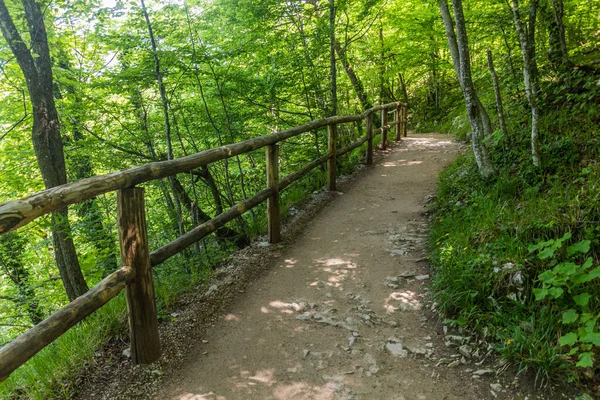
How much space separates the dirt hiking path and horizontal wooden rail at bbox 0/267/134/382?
85cm

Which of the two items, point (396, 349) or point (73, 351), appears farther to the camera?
point (396, 349)

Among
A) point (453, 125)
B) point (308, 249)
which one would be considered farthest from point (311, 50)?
point (453, 125)

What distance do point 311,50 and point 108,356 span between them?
6708 mm

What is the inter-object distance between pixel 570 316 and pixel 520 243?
93cm

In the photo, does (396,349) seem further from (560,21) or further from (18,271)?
(18,271)

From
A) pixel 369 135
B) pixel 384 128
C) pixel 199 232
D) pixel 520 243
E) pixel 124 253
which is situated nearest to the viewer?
pixel 124 253

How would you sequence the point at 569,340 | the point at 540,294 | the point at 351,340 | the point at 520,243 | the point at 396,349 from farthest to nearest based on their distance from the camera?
the point at 520,243
the point at 351,340
the point at 396,349
the point at 540,294
the point at 569,340

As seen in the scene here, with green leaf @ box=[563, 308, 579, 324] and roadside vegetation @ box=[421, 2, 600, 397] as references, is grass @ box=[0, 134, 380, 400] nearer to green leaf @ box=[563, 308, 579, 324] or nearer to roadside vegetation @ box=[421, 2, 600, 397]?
roadside vegetation @ box=[421, 2, 600, 397]

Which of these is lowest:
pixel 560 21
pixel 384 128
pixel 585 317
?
pixel 585 317

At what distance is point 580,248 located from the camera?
2.69 metres

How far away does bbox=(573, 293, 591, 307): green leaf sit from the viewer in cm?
245

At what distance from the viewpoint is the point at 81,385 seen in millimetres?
2668

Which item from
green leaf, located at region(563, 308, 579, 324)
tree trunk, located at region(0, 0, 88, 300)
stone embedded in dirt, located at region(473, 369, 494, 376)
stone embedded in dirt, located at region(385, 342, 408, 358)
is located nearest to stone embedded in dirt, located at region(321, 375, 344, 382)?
stone embedded in dirt, located at region(385, 342, 408, 358)

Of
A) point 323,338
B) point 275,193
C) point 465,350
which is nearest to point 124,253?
point 323,338
